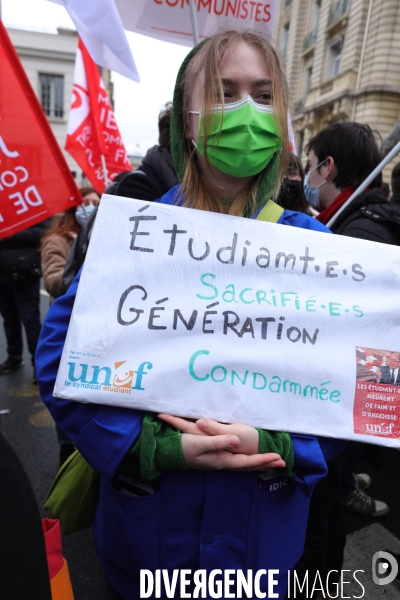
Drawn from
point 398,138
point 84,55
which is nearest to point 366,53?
point 84,55

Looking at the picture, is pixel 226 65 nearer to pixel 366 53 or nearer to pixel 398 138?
pixel 398 138

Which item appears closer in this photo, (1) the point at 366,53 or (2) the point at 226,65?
(2) the point at 226,65

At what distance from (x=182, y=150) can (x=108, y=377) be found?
0.65m

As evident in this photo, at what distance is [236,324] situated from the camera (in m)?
0.97

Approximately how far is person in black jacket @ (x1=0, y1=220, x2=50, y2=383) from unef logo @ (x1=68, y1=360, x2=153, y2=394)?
9.73 feet

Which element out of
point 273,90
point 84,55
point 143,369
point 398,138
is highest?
point 84,55

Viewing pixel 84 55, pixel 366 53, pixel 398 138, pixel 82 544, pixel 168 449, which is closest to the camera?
pixel 168 449

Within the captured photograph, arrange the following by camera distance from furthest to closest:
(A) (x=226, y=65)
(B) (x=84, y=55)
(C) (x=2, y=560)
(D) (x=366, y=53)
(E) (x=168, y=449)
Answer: (D) (x=366, y=53) → (B) (x=84, y=55) → (A) (x=226, y=65) → (E) (x=168, y=449) → (C) (x=2, y=560)

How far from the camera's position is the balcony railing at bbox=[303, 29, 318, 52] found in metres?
22.4

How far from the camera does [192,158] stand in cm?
111

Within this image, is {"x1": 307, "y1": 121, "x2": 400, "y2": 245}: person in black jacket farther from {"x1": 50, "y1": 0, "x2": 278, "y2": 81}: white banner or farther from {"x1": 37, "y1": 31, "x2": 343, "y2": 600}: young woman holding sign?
{"x1": 37, "y1": 31, "x2": 343, "y2": 600}: young woman holding sign

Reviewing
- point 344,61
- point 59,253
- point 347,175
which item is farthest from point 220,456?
point 344,61

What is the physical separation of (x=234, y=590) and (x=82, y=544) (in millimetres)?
1434

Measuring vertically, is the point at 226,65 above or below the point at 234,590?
above
